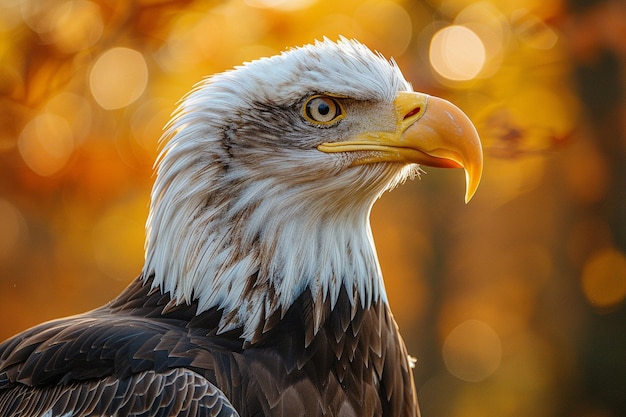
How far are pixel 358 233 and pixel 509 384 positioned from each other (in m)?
10.6

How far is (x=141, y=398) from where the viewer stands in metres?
2.89

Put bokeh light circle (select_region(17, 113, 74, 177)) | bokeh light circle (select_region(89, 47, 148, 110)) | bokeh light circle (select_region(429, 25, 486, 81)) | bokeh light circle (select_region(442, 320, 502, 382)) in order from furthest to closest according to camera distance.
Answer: bokeh light circle (select_region(442, 320, 502, 382)) → bokeh light circle (select_region(89, 47, 148, 110)) → bokeh light circle (select_region(429, 25, 486, 81)) → bokeh light circle (select_region(17, 113, 74, 177))

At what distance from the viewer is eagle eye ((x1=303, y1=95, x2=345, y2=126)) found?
333cm

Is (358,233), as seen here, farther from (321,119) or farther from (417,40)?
(417,40)

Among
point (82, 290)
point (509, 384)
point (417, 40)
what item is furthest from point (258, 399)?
point (82, 290)

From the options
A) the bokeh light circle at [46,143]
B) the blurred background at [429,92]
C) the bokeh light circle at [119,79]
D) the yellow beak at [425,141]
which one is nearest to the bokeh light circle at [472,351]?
the blurred background at [429,92]

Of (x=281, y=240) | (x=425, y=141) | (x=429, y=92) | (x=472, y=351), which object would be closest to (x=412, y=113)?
(x=425, y=141)

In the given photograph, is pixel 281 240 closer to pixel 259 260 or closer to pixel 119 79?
pixel 259 260

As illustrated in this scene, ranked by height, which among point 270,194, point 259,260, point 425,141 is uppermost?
point 425,141

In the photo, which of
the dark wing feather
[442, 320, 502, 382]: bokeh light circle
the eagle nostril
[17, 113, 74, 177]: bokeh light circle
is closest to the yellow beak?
the eagle nostril

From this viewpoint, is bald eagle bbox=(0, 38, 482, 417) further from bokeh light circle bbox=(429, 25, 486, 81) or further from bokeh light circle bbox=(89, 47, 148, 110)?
bokeh light circle bbox=(89, 47, 148, 110)

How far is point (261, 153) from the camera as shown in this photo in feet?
10.8

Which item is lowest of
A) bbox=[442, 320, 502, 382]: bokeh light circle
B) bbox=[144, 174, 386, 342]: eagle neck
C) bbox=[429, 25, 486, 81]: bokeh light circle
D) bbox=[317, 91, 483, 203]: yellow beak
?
bbox=[442, 320, 502, 382]: bokeh light circle

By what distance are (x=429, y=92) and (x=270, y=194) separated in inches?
138
